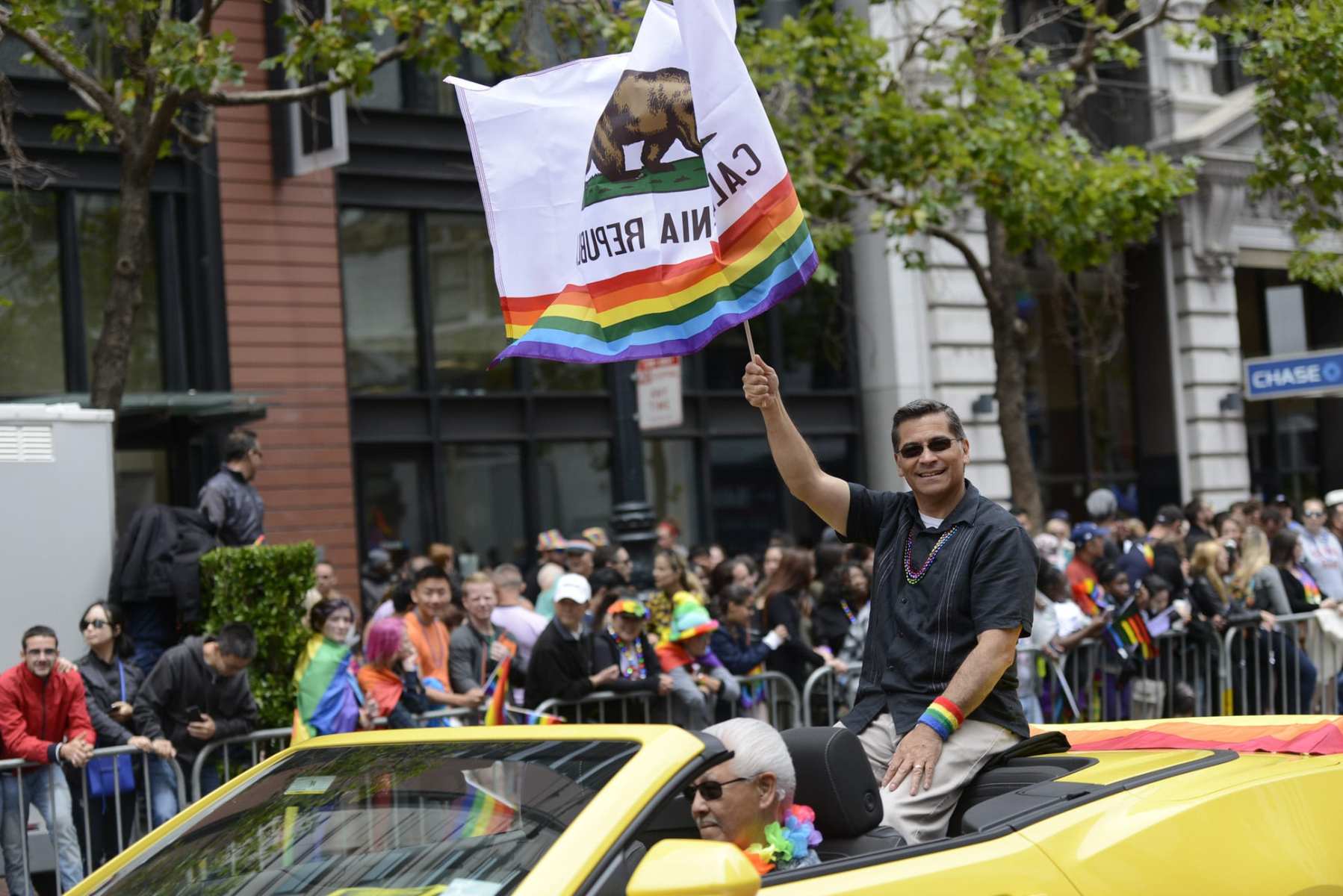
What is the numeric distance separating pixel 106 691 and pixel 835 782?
17.6 feet

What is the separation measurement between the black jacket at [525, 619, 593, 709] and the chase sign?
43.9ft

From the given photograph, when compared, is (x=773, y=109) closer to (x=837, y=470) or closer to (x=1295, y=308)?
(x=837, y=470)

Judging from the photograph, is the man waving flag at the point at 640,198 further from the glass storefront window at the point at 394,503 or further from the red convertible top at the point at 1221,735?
the glass storefront window at the point at 394,503

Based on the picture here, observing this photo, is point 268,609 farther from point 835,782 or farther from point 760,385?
point 835,782

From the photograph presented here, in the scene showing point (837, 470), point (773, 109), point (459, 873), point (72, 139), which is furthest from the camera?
point (837, 470)

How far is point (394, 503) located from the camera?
16.4 metres

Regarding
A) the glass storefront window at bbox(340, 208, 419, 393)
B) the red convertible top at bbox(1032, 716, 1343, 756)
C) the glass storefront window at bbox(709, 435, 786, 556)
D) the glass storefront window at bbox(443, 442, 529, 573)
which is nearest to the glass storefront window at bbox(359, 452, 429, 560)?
the glass storefront window at bbox(443, 442, 529, 573)

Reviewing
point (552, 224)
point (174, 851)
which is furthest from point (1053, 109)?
point (174, 851)

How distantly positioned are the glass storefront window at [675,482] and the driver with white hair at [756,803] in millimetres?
14397

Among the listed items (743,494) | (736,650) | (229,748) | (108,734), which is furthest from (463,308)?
(108,734)

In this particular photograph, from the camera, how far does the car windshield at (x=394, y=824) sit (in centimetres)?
340

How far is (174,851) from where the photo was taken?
12.7 feet

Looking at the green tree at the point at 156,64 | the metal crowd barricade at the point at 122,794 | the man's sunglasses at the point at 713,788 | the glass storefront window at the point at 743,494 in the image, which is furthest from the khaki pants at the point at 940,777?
the glass storefront window at the point at 743,494

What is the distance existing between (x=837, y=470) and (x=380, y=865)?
1712cm
